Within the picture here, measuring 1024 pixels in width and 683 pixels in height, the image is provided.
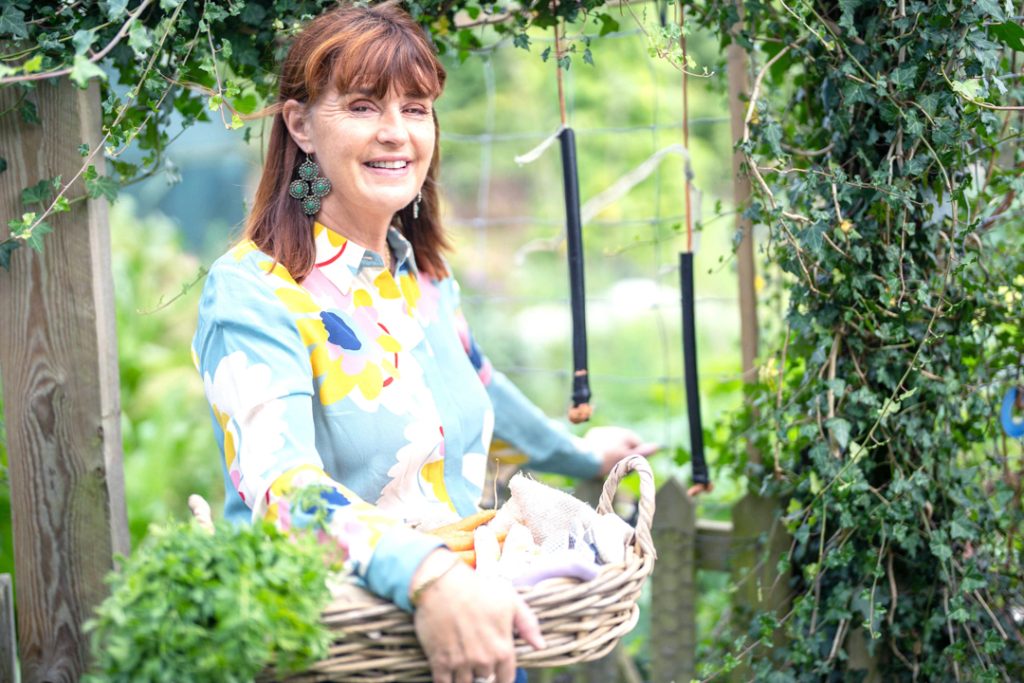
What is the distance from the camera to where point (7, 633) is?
2.19 m

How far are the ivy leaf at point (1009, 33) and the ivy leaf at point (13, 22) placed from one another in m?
1.73

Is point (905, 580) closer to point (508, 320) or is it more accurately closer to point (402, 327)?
point (402, 327)

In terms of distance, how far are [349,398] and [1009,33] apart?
1.35 metres

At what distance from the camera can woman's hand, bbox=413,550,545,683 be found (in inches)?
55.5

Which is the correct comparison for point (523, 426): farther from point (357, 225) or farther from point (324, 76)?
point (324, 76)

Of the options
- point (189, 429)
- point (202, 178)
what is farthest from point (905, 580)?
point (202, 178)

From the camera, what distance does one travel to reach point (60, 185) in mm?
1985

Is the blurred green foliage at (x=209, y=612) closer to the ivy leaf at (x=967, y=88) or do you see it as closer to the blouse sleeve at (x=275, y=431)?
the blouse sleeve at (x=275, y=431)

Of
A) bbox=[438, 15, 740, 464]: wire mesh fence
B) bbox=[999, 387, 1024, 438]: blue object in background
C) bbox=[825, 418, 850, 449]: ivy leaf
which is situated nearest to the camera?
bbox=[825, 418, 850, 449]: ivy leaf

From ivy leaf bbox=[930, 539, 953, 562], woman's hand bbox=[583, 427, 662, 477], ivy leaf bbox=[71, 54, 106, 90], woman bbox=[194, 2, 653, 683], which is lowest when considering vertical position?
ivy leaf bbox=[930, 539, 953, 562]

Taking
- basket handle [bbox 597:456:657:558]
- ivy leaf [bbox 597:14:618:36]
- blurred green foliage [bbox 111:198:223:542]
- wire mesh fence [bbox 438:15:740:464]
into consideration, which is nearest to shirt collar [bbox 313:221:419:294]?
basket handle [bbox 597:456:657:558]

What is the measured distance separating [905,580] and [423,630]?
133cm

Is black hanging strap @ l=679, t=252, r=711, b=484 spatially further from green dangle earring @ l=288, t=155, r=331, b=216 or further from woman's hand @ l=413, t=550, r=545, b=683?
woman's hand @ l=413, t=550, r=545, b=683

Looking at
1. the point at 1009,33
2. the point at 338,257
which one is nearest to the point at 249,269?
the point at 338,257
